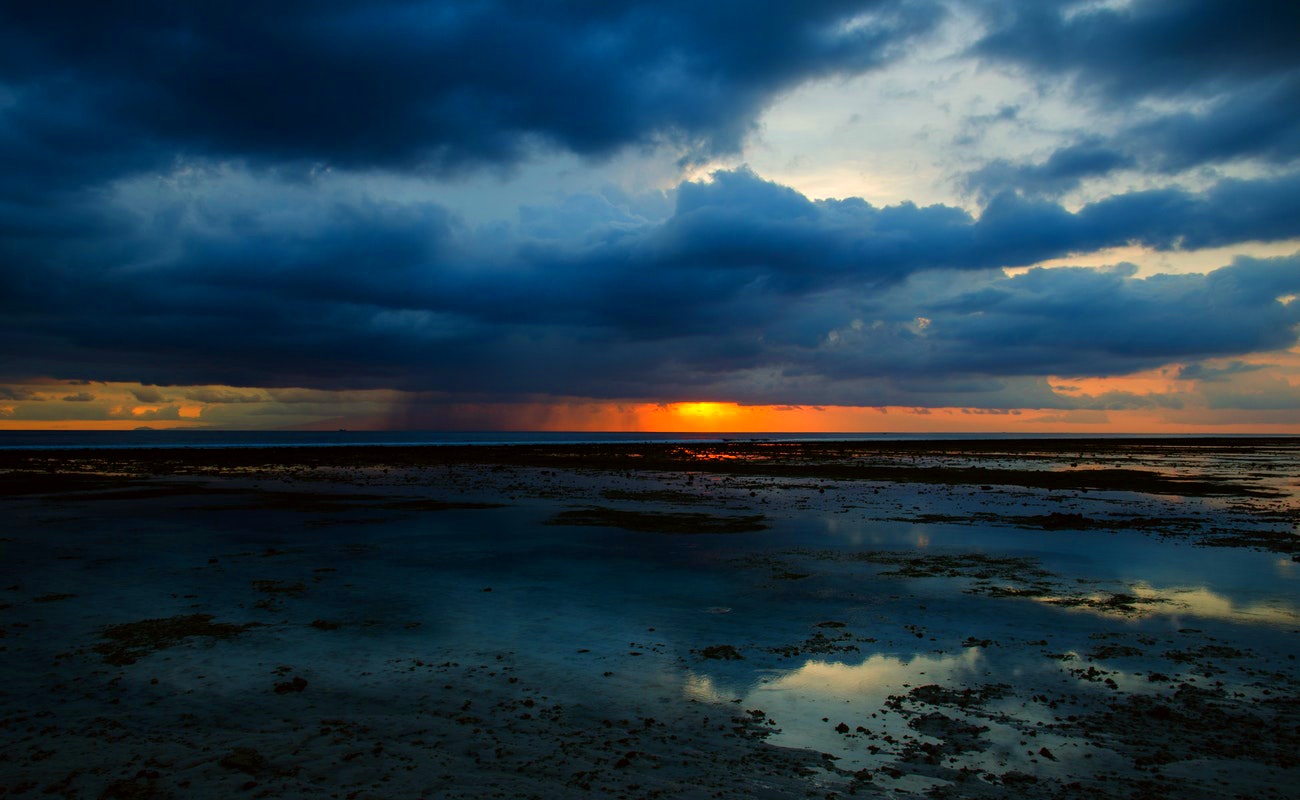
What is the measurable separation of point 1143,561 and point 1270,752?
48.0 ft

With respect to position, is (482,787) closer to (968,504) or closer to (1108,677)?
(1108,677)

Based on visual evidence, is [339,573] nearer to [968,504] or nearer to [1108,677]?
[1108,677]

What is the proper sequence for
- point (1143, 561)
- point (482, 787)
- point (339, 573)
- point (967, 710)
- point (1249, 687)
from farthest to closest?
1. point (1143, 561)
2. point (339, 573)
3. point (1249, 687)
4. point (967, 710)
5. point (482, 787)

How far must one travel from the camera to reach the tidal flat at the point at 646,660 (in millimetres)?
7941

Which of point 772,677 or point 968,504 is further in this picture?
point 968,504

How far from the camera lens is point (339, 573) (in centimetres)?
1889

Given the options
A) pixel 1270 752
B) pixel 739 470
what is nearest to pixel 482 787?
pixel 1270 752

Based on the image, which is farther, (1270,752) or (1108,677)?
(1108,677)

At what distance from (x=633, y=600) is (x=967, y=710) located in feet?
26.3

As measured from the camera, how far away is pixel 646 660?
11.9 meters

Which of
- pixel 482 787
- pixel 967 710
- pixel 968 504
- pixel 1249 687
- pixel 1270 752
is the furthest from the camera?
pixel 968 504

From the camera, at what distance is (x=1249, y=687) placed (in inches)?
417

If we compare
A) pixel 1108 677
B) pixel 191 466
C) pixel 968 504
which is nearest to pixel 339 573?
pixel 1108 677

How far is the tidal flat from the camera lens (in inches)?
313
